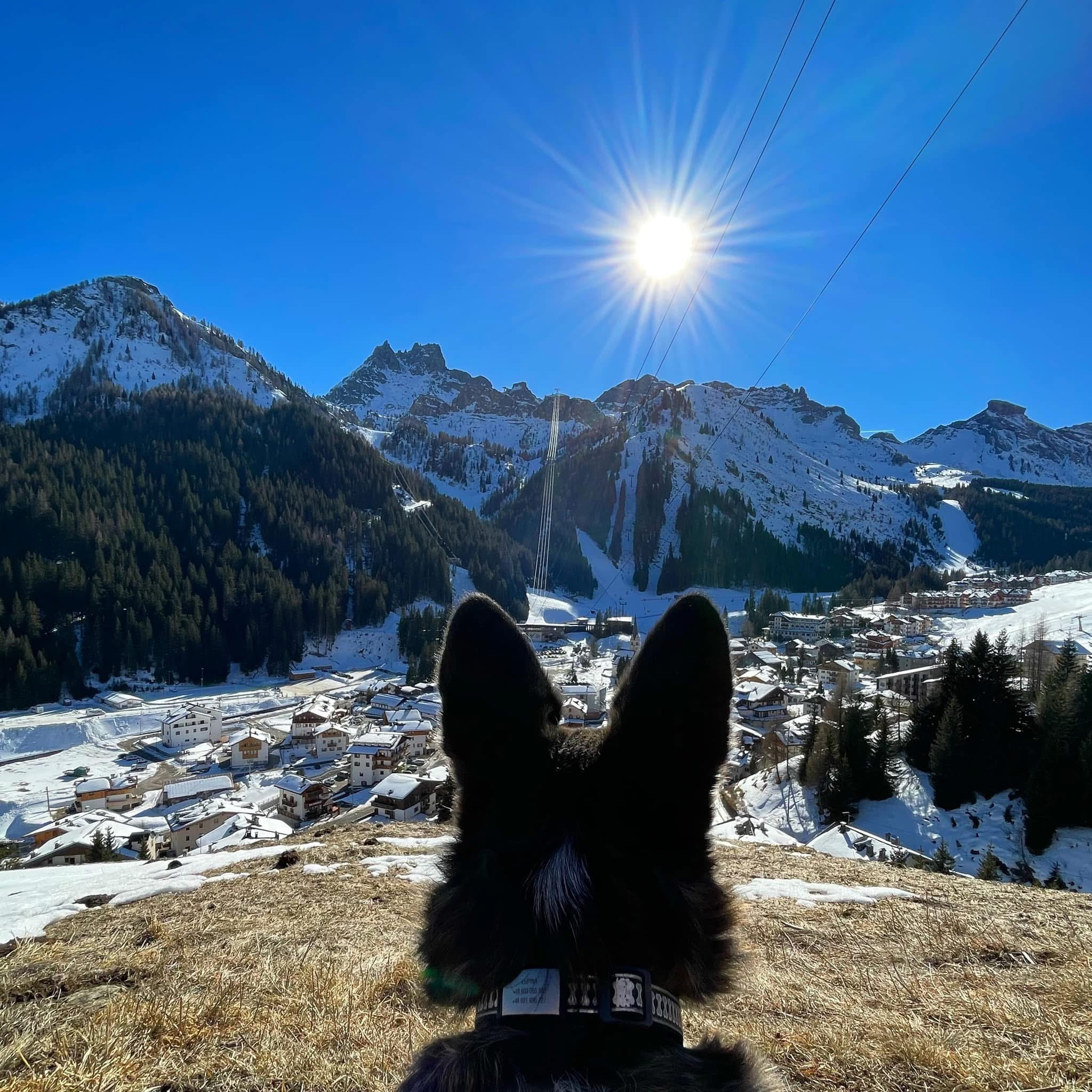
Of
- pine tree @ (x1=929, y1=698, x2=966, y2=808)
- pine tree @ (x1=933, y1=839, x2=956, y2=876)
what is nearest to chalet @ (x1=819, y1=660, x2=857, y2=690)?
pine tree @ (x1=929, y1=698, x2=966, y2=808)

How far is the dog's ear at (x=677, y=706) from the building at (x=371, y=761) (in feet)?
107

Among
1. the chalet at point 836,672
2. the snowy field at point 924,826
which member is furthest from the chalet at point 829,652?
the snowy field at point 924,826

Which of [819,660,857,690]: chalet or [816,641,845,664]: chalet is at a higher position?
[816,641,845,664]: chalet

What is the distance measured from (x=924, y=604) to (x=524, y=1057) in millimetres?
106653

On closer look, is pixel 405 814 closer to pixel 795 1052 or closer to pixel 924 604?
pixel 795 1052

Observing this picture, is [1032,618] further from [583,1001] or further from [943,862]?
[583,1001]

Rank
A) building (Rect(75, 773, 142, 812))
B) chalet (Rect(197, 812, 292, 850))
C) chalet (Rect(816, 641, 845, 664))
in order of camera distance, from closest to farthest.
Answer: chalet (Rect(197, 812, 292, 850)) → building (Rect(75, 773, 142, 812)) → chalet (Rect(816, 641, 845, 664))

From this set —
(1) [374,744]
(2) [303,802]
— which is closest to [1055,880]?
(2) [303,802]

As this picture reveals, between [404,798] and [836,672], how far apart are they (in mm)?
45496

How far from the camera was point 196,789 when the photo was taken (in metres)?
28.3

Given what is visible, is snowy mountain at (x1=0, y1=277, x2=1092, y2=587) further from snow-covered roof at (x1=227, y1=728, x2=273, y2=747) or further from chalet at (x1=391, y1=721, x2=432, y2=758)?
snow-covered roof at (x1=227, y1=728, x2=273, y2=747)

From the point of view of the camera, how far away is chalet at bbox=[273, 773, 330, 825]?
26.0 metres

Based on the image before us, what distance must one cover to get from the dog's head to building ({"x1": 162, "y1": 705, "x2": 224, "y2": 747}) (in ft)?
159

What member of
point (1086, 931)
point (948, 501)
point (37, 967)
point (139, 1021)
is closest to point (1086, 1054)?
point (139, 1021)
